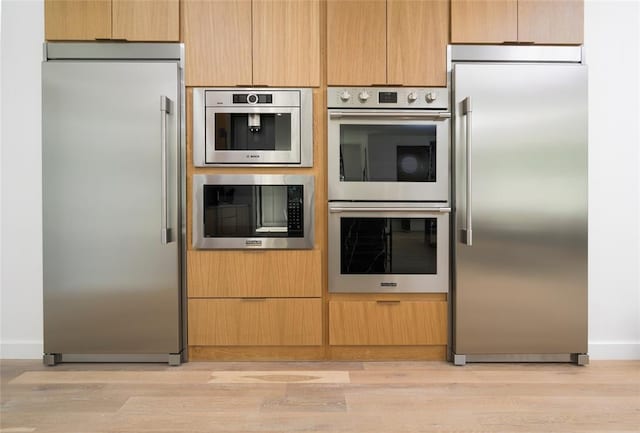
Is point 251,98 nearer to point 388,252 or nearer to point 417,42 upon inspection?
point 417,42

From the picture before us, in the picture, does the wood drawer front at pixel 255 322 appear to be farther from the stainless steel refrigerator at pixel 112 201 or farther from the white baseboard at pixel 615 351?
the white baseboard at pixel 615 351

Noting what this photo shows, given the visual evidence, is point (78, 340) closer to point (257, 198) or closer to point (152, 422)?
point (152, 422)

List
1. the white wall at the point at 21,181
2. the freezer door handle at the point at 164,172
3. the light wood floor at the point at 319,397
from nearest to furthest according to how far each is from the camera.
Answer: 1. the light wood floor at the point at 319,397
2. the freezer door handle at the point at 164,172
3. the white wall at the point at 21,181

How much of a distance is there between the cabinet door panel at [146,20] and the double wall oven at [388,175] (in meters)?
0.97

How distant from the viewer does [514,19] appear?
8.55 ft

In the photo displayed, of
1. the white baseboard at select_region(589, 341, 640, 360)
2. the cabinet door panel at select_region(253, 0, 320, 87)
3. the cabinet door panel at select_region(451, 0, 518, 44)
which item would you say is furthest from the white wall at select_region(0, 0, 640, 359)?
the cabinet door panel at select_region(253, 0, 320, 87)

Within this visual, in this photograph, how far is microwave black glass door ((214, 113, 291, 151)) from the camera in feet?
8.67

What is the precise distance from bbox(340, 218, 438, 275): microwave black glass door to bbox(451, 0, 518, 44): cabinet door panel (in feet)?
3.57

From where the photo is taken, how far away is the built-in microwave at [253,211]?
264 cm

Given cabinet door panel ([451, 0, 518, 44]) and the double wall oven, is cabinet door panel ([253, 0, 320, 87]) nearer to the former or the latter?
the double wall oven

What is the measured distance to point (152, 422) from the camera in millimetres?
1979

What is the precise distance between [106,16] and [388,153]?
1769mm

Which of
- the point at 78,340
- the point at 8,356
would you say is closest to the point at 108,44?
the point at 78,340

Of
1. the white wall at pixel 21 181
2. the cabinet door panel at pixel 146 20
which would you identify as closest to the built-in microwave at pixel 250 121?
the cabinet door panel at pixel 146 20
